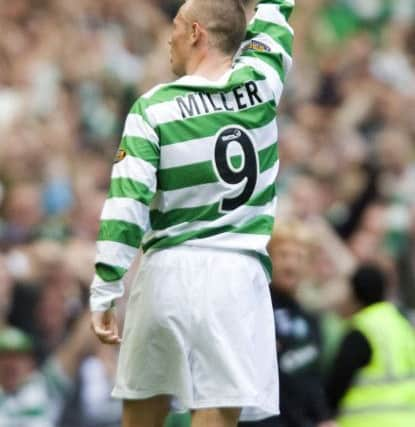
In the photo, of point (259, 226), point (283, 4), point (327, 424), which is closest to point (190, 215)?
point (259, 226)

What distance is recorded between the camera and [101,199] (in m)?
10.6

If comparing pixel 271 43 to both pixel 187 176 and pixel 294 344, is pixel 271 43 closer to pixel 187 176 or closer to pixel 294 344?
pixel 187 176

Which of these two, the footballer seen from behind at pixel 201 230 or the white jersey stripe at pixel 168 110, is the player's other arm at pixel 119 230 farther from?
the white jersey stripe at pixel 168 110

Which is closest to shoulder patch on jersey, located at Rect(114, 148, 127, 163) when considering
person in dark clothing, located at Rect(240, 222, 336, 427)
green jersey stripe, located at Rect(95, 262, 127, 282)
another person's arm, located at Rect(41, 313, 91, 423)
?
green jersey stripe, located at Rect(95, 262, 127, 282)

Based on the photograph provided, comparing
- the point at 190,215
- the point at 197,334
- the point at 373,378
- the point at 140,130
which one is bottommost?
the point at 373,378

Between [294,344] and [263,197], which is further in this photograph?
[294,344]

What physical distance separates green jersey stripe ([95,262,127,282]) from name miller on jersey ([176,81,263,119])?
0.58 m

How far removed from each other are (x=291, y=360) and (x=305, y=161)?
5.18 metres

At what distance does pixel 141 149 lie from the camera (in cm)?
555

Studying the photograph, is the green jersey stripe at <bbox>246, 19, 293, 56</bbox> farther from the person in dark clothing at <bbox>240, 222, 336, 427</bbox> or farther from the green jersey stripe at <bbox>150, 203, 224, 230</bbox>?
the person in dark clothing at <bbox>240, 222, 336, 427</bbox>

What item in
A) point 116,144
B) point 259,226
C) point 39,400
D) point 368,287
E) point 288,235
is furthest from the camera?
point 116,144

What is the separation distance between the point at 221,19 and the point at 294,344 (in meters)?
2.24

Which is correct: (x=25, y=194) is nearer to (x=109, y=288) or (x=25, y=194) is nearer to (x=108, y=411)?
(x=108, y=411)

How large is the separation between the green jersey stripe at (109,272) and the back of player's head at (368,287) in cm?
301
